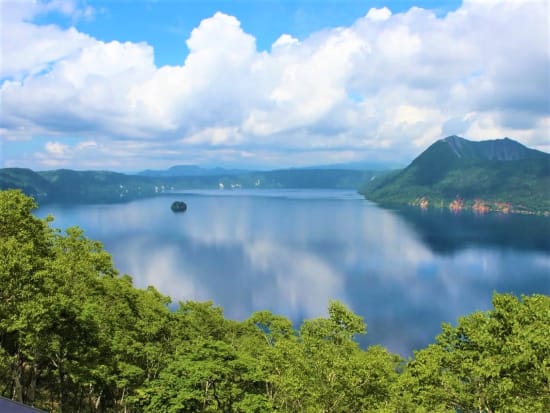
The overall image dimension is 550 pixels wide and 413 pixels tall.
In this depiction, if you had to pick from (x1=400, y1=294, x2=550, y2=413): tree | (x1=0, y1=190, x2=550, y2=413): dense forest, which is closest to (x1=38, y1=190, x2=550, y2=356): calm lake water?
(x1=0, y1=190, x2=550, y2=413): dense forest

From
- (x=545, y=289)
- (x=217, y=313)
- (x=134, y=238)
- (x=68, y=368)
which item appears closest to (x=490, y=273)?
(x=545, y=289)

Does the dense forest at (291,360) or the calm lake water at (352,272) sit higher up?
the dense forest at (291,360)

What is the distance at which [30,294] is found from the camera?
74.4 feet

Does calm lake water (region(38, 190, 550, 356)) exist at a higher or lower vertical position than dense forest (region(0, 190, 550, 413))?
lower

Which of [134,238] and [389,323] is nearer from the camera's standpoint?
[389,323]

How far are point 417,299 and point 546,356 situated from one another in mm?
86401

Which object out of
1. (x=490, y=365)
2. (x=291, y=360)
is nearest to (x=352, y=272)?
(x=291, y=360)

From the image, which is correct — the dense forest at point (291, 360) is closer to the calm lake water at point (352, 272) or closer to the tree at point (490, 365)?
the tree at point (490, 365)

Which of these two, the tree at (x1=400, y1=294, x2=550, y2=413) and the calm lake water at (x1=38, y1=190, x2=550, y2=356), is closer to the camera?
the tree at (x1=400, y1=294, x2=550, y2=413)

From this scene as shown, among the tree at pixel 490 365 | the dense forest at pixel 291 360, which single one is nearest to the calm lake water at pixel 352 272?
the dense forest at pixel 291 360

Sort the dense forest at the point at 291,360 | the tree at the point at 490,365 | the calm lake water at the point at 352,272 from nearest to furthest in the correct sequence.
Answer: the tree at the point at 490,365
the dense forest at the point at 291,360
the calm lake water at the point at 352,272

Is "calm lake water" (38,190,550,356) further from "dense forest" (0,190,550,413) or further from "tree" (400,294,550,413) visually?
"tree" (400,294,550,413)

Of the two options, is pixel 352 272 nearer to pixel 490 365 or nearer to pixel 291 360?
pixel 291 360

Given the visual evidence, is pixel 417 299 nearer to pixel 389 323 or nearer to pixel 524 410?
pixel 389 323
